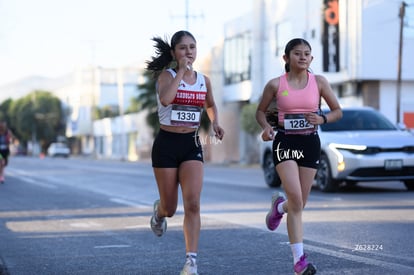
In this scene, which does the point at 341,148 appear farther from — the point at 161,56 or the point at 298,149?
the point at 161,56

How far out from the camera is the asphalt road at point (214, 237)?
6.58m

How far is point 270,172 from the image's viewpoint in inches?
643

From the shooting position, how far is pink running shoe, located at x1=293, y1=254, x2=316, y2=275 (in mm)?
5336

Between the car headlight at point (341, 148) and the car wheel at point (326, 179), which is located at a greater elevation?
the car headlight at point (341, 148)

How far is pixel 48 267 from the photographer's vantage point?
22.2 feet

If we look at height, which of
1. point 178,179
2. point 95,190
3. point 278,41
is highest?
point 278,41

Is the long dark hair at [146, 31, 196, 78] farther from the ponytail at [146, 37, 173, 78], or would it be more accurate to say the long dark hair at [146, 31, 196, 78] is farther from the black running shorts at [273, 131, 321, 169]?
the black running shorts at [273, 131, 321, 169]

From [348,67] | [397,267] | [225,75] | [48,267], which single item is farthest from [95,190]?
[225,75]

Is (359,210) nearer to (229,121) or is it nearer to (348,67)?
(348,67)

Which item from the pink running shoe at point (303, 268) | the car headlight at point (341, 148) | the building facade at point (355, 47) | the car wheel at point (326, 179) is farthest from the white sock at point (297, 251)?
the building facade at point (355, 47)

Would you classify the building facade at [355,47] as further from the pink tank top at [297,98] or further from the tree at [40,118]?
the tree at [40,118]

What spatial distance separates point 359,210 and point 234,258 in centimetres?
439

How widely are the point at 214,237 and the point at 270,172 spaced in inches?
312

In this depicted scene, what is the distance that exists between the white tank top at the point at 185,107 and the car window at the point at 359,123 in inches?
354
